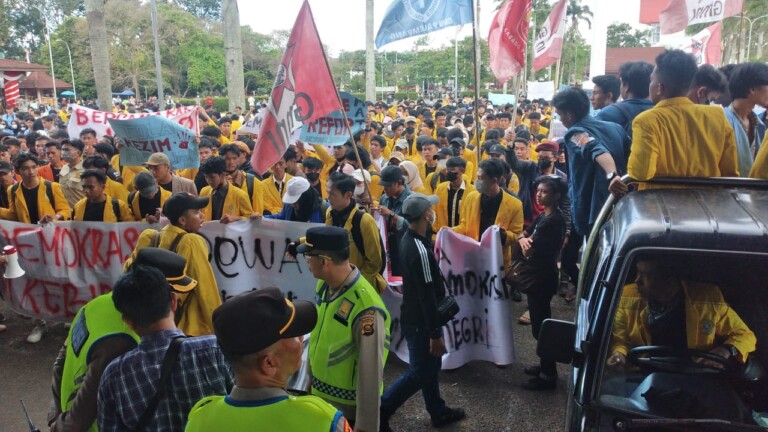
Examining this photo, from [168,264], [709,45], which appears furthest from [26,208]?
[709,45]

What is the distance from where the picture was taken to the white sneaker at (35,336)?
621cm

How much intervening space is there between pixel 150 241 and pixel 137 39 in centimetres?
5547

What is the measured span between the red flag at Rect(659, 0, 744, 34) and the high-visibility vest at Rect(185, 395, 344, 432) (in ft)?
31.5

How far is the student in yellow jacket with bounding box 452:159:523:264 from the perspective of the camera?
560cm

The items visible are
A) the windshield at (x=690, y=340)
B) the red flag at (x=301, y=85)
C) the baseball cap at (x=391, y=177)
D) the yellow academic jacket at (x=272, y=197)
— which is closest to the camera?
the windshield at (x=690, y=340)

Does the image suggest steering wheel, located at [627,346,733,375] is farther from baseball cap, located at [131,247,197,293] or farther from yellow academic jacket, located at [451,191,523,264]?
yellow academic jacket, located at [451,191,523,264]

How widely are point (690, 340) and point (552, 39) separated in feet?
30.4

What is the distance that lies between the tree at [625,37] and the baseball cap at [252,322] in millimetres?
93656

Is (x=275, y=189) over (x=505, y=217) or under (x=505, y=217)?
over

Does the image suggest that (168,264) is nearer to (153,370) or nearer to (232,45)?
(153,370)

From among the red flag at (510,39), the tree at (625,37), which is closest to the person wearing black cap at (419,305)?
the red flag at (510,39)

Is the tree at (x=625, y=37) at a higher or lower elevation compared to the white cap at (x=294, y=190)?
higher

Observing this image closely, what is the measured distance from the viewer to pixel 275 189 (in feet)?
23.6

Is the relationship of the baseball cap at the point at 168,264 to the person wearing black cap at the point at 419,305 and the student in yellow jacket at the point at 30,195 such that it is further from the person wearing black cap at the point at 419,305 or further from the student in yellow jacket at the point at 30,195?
the student in yellow jacket at the point at 30,195
